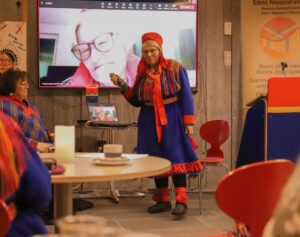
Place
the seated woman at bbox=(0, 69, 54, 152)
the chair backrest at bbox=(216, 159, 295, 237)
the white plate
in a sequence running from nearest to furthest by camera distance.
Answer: the chair backrest at bbox=(216, 159, 295, 237) < the white plate < the seated woman at bbox=(0, 69, 54, 152)

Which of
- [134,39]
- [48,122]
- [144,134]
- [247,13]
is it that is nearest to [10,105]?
[144,134]

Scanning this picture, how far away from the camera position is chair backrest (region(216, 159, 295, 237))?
3.29 ft

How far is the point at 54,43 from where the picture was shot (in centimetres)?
478

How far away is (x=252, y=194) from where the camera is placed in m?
1.01

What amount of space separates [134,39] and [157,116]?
58.5 inches

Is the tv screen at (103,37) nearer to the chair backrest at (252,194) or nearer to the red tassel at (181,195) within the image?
the red tassel at (181,195)

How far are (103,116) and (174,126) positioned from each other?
38.9 inches

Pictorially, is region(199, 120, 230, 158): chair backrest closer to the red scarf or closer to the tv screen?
the red scarf

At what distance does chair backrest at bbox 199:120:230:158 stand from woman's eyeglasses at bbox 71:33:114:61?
1.45 metres

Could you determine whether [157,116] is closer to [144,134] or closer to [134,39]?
[144,134]

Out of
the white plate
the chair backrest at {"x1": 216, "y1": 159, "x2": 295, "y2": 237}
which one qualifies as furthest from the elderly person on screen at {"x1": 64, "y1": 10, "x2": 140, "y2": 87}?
the chair backrest at {"x1": 216, "y1": 159, "x2": 295, "y2": 237}

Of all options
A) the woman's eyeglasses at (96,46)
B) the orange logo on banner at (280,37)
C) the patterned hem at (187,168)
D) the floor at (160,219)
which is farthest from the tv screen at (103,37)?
the patterned hem at (187,168)

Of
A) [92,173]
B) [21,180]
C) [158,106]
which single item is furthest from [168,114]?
[21,180]

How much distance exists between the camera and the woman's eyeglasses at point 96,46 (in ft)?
15.9
